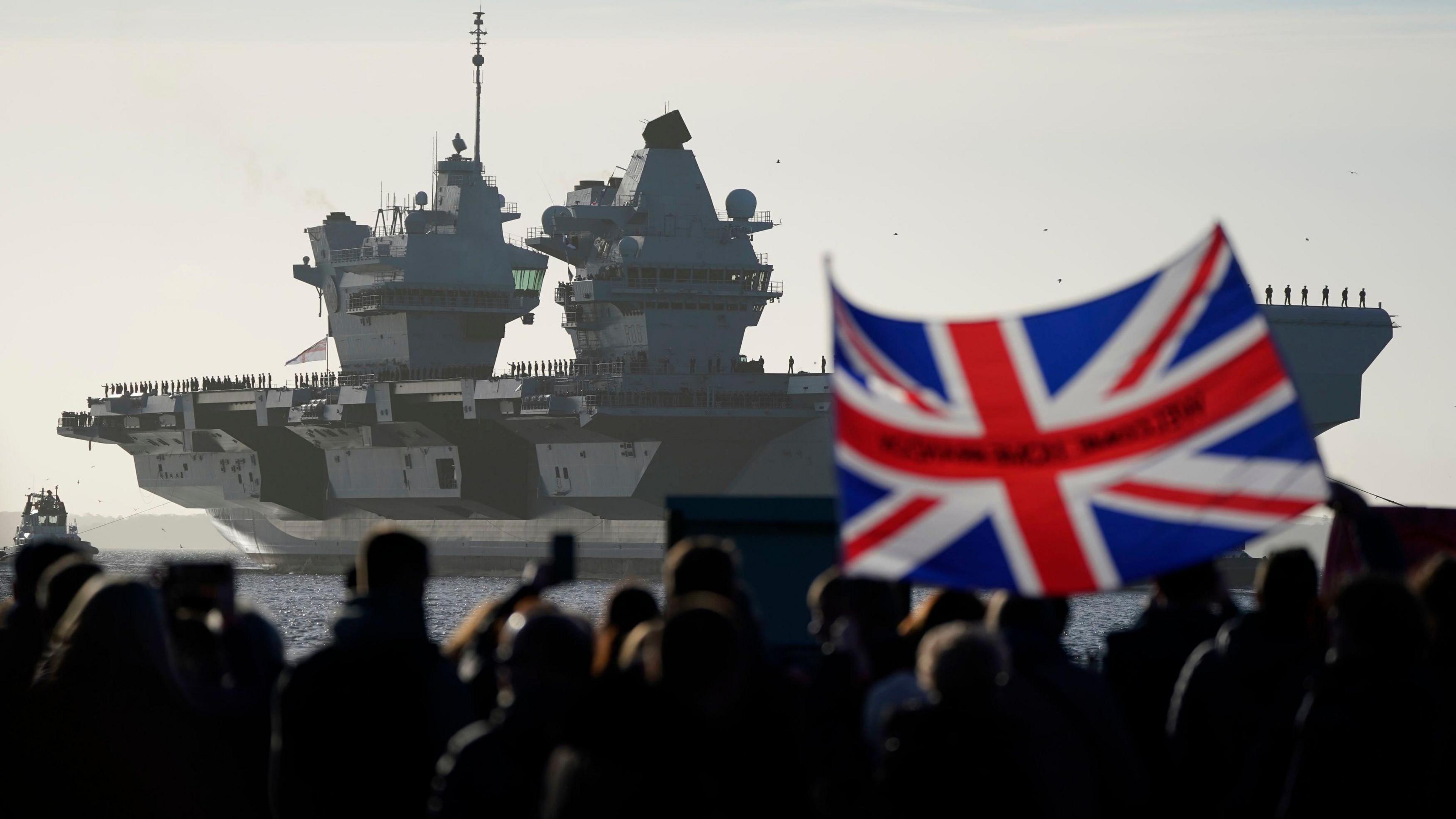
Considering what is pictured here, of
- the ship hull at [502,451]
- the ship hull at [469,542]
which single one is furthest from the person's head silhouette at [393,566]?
the ship hull at [469,542]

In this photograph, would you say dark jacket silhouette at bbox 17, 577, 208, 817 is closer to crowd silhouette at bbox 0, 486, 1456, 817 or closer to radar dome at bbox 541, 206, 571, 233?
crowd silhouette at bbox 0, 486, 1456, 817

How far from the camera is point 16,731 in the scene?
7496 mm

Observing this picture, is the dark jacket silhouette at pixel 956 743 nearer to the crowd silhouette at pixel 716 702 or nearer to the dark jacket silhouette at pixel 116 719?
the crowd silhouette at pixel 716 702

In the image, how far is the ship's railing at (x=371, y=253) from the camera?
267ft

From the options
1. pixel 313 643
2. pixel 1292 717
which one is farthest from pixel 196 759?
pixel 313 643

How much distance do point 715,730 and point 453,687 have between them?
4.87 feet

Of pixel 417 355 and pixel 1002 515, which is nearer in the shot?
pixel 1002 515

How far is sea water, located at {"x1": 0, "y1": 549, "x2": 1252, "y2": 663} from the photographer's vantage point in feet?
160

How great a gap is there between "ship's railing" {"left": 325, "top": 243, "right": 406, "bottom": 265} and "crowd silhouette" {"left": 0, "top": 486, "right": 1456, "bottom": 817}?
2930 inches

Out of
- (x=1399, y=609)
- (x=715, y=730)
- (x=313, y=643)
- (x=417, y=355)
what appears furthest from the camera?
(x=417, y=355)

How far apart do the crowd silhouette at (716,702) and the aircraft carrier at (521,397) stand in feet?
195

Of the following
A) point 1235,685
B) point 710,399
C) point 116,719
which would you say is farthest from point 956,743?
point 710,399

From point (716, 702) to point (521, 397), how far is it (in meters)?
64.9

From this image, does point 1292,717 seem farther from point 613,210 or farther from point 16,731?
point 613,210
